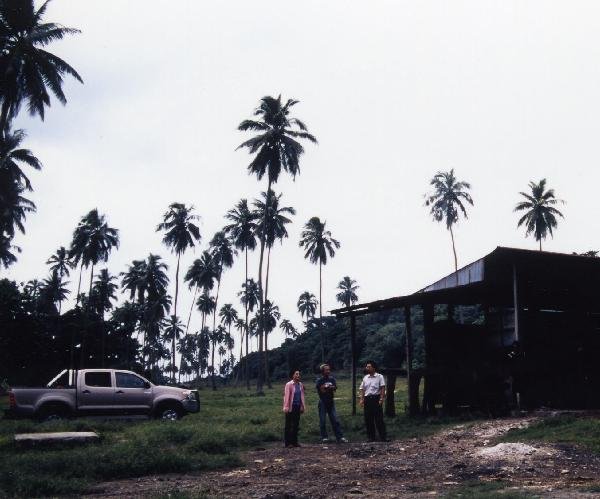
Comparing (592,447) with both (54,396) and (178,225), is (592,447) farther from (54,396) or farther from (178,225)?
(178,225)

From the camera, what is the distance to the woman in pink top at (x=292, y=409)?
12312 mm

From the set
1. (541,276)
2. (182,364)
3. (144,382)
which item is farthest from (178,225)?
(182,364)

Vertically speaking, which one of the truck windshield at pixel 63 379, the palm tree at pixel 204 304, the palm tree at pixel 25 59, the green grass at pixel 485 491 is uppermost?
the palm tree at pixel 25 59

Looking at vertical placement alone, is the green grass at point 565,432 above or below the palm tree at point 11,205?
below

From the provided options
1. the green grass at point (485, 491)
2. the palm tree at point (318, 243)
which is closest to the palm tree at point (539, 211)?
the palm tree at point (318, 243)

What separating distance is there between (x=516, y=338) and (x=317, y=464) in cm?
745

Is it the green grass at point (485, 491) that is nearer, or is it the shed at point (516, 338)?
the green grass at point (485, 491)

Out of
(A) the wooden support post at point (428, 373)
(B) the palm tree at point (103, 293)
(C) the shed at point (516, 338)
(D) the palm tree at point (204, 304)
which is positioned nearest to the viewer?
(C) the shed at point (516, 338)

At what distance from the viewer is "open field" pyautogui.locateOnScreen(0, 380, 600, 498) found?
24.3 ft

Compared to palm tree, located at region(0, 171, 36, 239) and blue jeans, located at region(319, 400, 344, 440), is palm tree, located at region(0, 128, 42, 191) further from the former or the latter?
blue jeans, located at region(319, 400, 344, 440)

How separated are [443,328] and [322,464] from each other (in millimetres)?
8001

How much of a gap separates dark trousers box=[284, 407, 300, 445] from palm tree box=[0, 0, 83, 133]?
2101 centimetres

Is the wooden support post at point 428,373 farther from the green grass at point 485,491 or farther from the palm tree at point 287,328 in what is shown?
the palm tree at point 287,328

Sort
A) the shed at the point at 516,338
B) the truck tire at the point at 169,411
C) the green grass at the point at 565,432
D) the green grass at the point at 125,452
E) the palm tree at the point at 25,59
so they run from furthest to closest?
the palm tree at the point at 25,59 < the truck tire at the point at 169,411 < the shed at the point at 516,338 < the green grass at the point at 565,432 < the green grass at the point at 125,452
